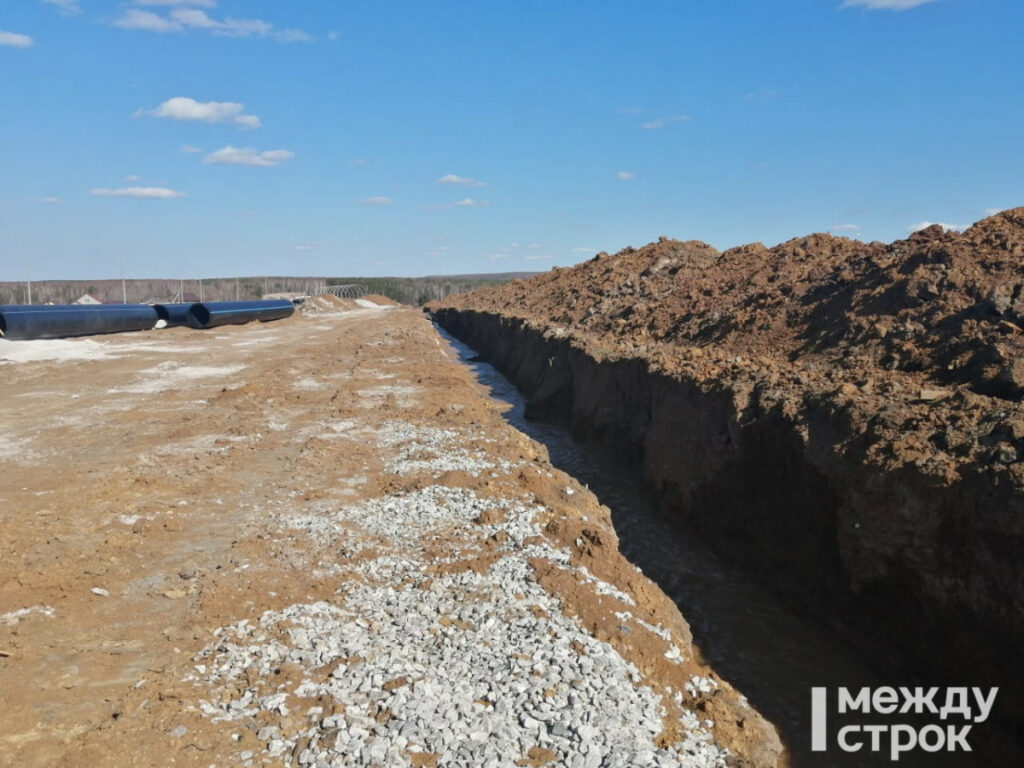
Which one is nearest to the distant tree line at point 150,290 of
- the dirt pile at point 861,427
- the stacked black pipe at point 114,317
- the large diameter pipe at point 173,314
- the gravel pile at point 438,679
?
the stacked black pipe at point 114,317

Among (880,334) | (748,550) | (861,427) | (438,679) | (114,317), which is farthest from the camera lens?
(114,317)

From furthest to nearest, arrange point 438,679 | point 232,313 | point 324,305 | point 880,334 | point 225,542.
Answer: point 324,305 → point 232,313 → point 880,334 → point 225,542 → point 438,679

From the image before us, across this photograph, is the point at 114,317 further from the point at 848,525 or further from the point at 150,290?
the point at 150,290

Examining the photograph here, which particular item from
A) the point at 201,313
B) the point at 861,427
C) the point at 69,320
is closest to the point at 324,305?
the point at 201,313

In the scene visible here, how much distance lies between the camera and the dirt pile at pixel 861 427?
6914 mm

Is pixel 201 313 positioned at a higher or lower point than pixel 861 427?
higher

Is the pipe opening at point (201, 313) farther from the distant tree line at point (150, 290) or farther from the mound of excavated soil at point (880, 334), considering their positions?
the distant tree line at point (150, 290)

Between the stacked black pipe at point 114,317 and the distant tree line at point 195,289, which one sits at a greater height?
the distant tree line at point 195,289

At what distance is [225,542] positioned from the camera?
31.4 ft

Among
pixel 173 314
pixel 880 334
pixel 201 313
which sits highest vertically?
pixel 880 334

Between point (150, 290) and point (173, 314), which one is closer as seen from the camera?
point (173, 314)

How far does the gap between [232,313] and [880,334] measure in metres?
40.8

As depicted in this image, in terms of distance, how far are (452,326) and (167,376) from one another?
2891cm

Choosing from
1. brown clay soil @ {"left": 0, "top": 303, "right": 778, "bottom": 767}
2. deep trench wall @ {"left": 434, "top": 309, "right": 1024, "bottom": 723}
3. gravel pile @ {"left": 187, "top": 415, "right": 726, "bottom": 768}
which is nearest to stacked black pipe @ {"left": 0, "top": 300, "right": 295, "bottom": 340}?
brown clay soil @ {"left": 0, "top": 303, "right": 778, "bottom": 767}
